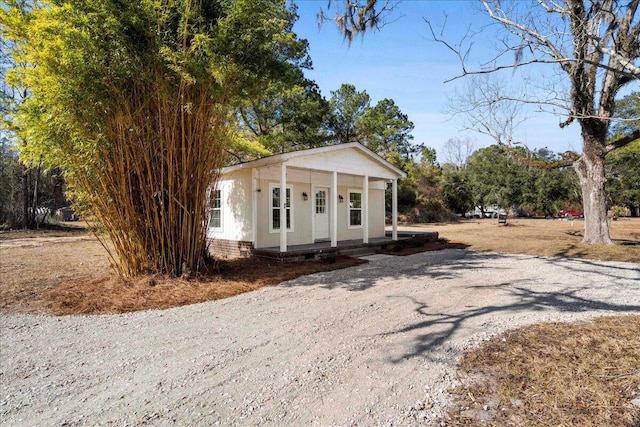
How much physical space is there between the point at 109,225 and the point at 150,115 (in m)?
1.99

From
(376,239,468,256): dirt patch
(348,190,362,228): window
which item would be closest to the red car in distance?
(376,239,468,256): dirt patch

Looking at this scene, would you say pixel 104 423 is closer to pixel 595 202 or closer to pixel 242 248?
pixel 242 248

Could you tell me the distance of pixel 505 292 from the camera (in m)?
5.68

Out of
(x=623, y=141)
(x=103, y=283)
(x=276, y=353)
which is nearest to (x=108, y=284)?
(x=103, y=283)

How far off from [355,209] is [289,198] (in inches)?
116

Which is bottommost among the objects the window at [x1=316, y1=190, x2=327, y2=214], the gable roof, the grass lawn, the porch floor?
the grass lawn

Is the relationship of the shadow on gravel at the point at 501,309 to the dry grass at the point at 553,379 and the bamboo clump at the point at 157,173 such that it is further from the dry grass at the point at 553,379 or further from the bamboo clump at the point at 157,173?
the bamboo clump at the point at 157,173

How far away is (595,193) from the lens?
1122 centimetres

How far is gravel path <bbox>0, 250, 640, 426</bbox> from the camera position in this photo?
239 cm

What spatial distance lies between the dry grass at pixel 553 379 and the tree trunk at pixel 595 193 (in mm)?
9395

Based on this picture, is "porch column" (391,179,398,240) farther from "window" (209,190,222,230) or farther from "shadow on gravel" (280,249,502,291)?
"window" (209,190,222,230)

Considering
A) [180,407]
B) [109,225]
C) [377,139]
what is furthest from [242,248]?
[377,139]

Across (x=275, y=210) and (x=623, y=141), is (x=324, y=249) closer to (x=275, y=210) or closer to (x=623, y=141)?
(x=275, y=210)

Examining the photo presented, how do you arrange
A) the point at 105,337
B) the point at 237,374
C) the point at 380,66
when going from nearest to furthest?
the point at 237,374 < the point at 105,337 < the point at 380,66
